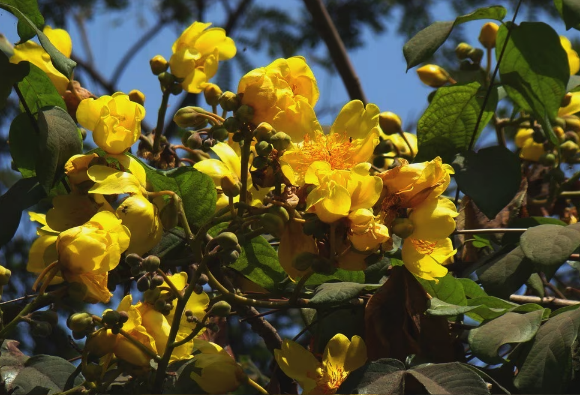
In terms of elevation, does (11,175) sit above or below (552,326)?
below

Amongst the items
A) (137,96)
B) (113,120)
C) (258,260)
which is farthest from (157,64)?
(258,260)

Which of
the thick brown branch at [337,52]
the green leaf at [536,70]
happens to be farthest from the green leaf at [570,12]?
the thick brown branch at [337,52]

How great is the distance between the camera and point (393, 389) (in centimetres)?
98

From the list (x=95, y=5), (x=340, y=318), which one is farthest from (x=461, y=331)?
(x=95, y=5)

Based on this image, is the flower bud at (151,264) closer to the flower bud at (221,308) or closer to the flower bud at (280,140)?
the flower bud at (221,308)

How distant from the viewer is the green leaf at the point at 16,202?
1.20 meters

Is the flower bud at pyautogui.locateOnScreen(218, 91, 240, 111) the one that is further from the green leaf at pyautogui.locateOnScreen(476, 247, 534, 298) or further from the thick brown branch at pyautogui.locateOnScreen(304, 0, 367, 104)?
the thick brown branch at pyautogui.locateOnScreen(304, 0, 367, 104)

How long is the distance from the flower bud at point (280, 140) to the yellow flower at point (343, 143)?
1.0 inches

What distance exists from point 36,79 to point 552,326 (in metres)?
0.78

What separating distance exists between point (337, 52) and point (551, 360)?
5.35ft

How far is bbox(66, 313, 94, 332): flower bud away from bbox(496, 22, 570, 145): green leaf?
2.47 feet

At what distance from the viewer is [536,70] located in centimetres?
140

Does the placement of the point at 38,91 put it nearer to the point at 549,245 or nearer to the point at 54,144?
the point at 54,144

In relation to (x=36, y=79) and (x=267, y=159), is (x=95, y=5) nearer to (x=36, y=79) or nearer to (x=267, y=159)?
(x=36, y=79)
